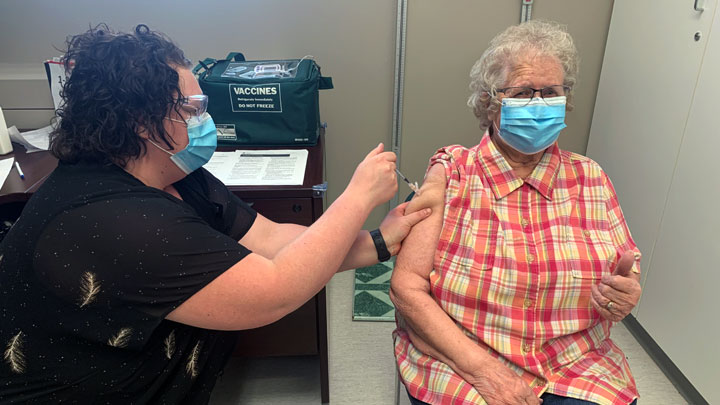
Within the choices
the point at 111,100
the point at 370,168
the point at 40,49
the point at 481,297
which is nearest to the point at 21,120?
the point at 40,49

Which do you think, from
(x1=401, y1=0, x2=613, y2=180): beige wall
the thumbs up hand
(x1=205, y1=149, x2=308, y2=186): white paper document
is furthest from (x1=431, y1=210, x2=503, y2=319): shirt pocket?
(x1=401, y1=0, x2=613, y2=180): beige wall

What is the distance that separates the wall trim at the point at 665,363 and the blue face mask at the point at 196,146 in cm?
190

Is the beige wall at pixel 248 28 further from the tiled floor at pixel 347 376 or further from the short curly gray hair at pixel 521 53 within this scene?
the tiled floor at pixel 347 376

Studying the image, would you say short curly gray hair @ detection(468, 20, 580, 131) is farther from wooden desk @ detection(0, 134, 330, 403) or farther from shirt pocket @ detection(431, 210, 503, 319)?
wooden desk @ detection(0, 134, 330, 403)

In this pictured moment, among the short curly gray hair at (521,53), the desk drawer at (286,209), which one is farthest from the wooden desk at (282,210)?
the short curly gray hair at (521,53)

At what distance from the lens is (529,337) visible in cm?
119

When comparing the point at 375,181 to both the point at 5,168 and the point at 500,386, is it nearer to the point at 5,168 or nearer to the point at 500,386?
the point at 500,386

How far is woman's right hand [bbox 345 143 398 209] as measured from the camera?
108 centimetres

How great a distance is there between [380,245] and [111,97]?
735 millimetres

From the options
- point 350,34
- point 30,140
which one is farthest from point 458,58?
point 30,140

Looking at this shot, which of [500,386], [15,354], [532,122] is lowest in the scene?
[500,386]

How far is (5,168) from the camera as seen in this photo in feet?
5.22

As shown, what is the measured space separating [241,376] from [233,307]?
1.21 m

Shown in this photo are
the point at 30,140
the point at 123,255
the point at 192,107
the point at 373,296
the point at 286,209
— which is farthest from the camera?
the point at 373,296
